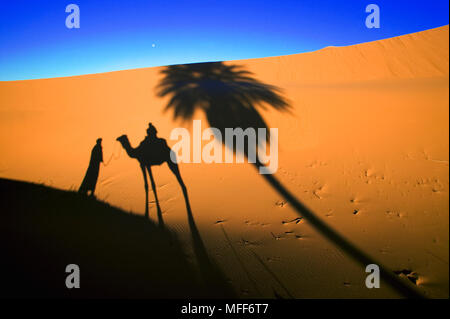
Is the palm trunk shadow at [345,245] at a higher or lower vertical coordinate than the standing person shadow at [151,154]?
lower

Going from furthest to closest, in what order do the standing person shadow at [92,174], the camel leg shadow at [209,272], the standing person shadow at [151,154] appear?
the standing person shadow at [151,154], the standing person shadow at [92,174], the camel leg shadow at [209,272]

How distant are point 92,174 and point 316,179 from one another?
6.96m

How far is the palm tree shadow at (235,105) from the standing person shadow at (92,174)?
3.61 m

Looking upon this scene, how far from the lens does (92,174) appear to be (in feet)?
21.1

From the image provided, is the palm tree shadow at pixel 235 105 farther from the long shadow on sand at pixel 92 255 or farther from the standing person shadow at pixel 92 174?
the standing person shadow at pixel 92 174

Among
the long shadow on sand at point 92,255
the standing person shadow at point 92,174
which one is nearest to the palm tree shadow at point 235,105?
the long shadow on sand at point 92,255

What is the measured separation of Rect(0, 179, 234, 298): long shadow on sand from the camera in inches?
104

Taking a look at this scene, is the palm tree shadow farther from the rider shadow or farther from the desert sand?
the rider shadow

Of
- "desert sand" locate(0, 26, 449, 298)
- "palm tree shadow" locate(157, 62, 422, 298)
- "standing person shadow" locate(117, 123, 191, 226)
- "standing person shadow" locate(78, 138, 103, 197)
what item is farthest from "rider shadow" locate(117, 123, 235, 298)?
"palm tree shadow" locate(157, 62, 422, 298)

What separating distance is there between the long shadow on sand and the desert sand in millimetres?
358

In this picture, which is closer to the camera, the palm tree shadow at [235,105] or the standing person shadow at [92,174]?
the palm tree shadow at [235,105]

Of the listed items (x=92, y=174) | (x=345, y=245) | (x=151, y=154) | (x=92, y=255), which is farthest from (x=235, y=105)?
(x=92, y=255)

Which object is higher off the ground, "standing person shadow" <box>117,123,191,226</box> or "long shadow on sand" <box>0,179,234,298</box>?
"standing person shadow" <box>117,123,191,226</box>

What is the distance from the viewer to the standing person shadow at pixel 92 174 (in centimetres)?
574
